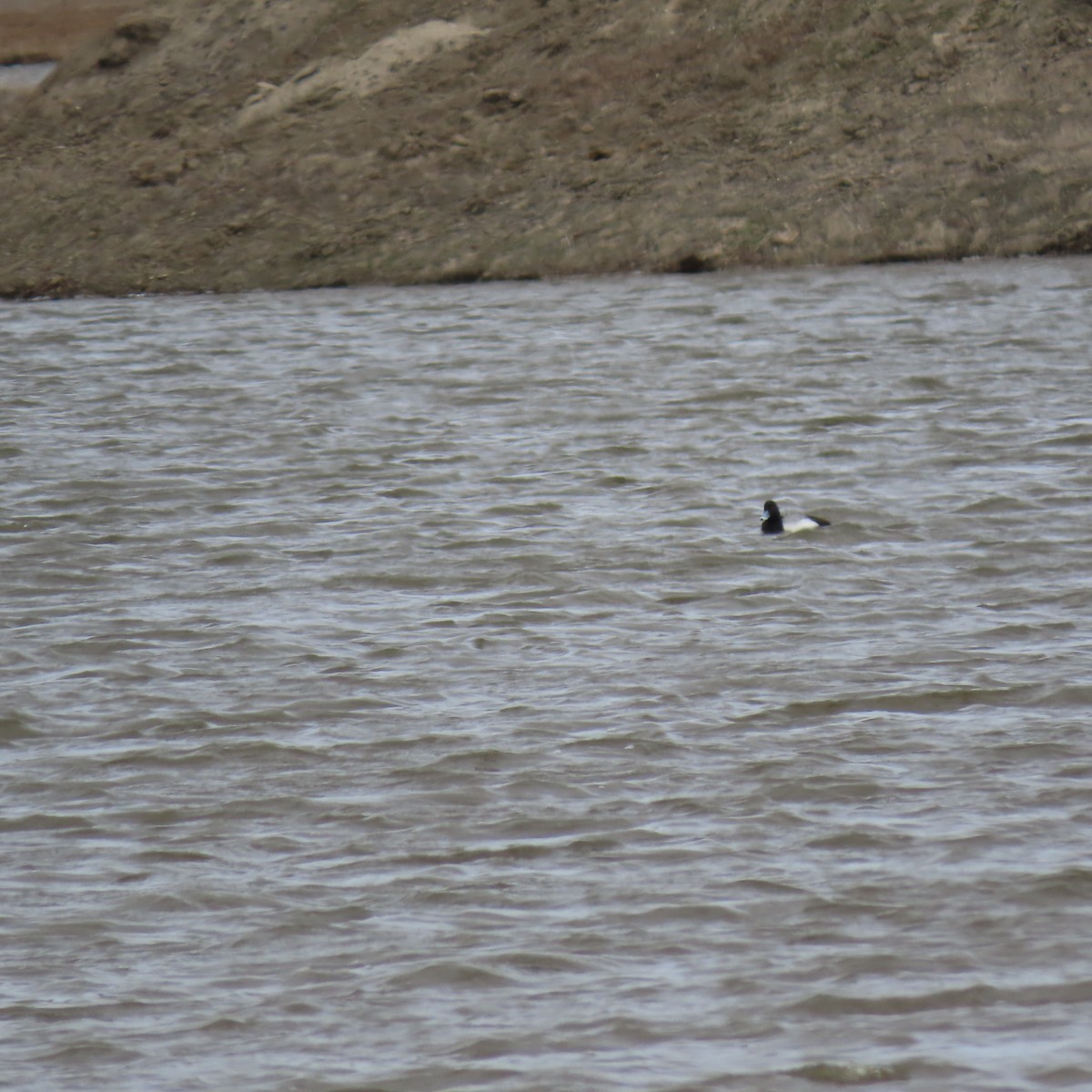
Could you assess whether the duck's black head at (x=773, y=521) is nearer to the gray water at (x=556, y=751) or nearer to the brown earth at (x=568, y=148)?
the gray water at (x=556, y=751)

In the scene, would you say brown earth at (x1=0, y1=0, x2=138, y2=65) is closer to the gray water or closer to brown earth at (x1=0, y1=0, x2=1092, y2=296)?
brown earth at (x1=0, y1=0, x2=1092, y2=296)

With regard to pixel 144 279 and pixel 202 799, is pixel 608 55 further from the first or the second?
pixel 202 799

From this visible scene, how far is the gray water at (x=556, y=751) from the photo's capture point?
549 centimetres

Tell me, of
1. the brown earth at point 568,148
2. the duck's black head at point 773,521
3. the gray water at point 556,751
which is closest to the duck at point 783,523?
the duck's black head at point 773,521

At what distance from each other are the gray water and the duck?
0.41 ft

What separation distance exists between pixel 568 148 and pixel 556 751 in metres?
21.8

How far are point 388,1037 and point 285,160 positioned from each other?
2561 centimetres

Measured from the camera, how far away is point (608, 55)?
1195 inches

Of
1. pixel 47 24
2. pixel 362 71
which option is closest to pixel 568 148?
pixel 362 71

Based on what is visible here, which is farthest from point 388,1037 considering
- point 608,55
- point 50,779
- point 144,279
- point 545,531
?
point 608,55

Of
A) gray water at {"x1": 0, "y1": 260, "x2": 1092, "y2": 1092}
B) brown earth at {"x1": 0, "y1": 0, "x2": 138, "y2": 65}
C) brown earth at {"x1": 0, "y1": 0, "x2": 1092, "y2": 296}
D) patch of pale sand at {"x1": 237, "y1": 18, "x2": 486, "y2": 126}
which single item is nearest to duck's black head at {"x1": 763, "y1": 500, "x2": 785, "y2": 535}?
gray water at {"x1": 0, "y1": 260, "x2": 1092, "y2": 1092}

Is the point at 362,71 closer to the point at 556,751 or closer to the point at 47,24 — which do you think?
the point at 47,24

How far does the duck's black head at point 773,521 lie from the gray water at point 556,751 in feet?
0.46

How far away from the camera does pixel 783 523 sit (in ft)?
39.7
